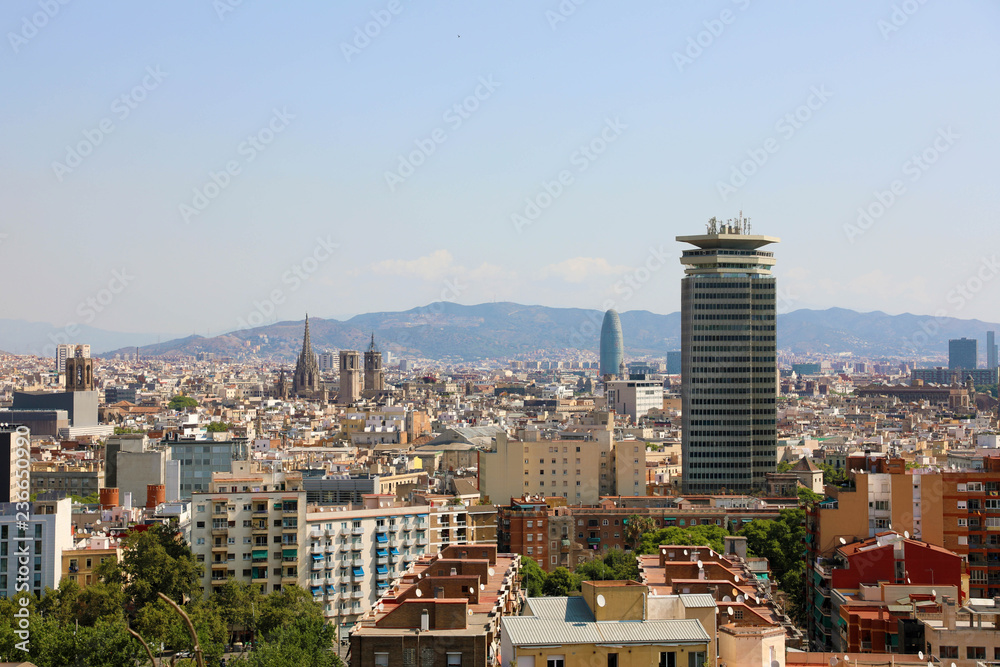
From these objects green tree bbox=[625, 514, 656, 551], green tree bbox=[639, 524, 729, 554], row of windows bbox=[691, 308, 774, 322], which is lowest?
green tree bbox=[625, 514, 656, 551]

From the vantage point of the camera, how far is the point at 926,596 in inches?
1540

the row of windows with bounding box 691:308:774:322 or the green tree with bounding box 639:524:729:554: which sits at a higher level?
the row of windows with bounding box 691:308:774:322

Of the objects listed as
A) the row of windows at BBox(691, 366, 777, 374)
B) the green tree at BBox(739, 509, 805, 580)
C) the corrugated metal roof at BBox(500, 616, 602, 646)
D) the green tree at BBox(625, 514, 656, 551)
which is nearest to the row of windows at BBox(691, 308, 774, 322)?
the row of windows at BBox(691, 366, 777, 374)

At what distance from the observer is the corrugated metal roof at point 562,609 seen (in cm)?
3083

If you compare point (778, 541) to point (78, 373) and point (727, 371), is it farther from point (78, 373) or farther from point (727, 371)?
point (78, 373)

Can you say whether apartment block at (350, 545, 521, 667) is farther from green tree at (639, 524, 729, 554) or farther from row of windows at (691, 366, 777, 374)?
row of windows at (691, 366, 777, 374)

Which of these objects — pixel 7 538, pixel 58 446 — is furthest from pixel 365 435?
pixel 7 538

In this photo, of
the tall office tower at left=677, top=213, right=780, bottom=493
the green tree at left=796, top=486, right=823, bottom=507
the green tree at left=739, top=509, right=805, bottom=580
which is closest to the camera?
the green tree at left=739, top=509, right=805, bottom=580

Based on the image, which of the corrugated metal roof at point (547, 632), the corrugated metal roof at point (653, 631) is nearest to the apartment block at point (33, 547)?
the corrugated metal roof at point (547, 632)

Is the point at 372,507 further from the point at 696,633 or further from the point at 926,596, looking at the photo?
the point at 696,633

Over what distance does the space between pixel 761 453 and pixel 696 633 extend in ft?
251

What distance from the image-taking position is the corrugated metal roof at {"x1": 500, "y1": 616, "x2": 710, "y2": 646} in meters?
29.9

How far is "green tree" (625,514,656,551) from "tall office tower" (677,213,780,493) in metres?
28.8

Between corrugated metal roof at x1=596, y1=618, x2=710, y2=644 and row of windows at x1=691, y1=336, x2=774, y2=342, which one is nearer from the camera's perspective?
corrugated metal roof at x1=596, y1=618, x2=710, y2=644
